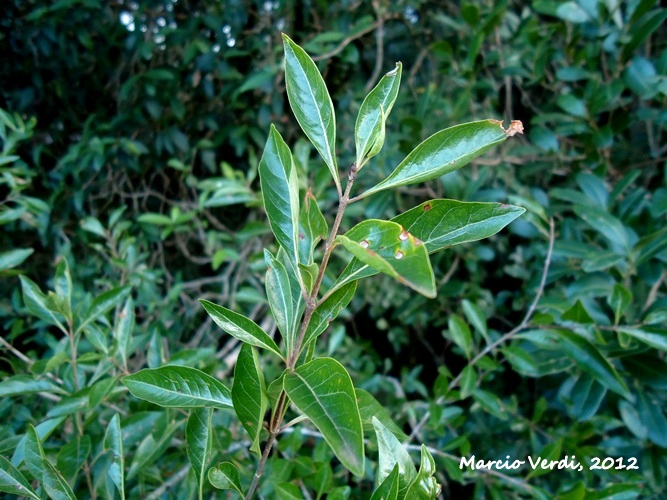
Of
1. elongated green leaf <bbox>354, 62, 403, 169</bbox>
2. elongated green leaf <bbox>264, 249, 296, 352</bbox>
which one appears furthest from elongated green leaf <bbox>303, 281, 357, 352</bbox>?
elongated green leaf <bbox>354, 62, 403, 169</bbox>

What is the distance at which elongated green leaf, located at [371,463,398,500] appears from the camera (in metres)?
0.48

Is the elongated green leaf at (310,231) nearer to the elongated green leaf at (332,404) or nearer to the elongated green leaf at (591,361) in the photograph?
the elongated green leaf at (332,404)

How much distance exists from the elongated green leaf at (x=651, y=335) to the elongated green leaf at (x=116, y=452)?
83 centimetres

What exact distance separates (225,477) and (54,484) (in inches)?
7.7

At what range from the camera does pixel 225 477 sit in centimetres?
56

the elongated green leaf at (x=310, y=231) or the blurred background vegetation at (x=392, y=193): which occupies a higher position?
the elongated green leaf at (x=310, y=231)

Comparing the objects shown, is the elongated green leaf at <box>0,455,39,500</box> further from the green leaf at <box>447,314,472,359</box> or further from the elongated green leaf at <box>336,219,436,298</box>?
the green leaf at <box>447,314,472,359</box>

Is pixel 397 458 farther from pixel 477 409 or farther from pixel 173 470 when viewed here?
pixel 477 409

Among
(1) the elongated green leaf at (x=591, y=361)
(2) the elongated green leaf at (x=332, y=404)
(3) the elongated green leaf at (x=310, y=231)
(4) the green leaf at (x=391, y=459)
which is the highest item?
(3) the elongated green leaf at (x=310, y=231)

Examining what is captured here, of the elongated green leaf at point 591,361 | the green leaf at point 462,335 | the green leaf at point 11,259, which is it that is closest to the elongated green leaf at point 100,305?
the green leaf at point 11,259

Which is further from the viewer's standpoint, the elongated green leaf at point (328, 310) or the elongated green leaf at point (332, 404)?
the elongated green leaf at point (328, 310)

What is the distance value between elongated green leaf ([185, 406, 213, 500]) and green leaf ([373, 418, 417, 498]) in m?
0.21

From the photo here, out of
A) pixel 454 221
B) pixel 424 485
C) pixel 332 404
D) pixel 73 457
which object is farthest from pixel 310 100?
pixel 73 457

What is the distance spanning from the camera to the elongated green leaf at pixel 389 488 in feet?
1.59
